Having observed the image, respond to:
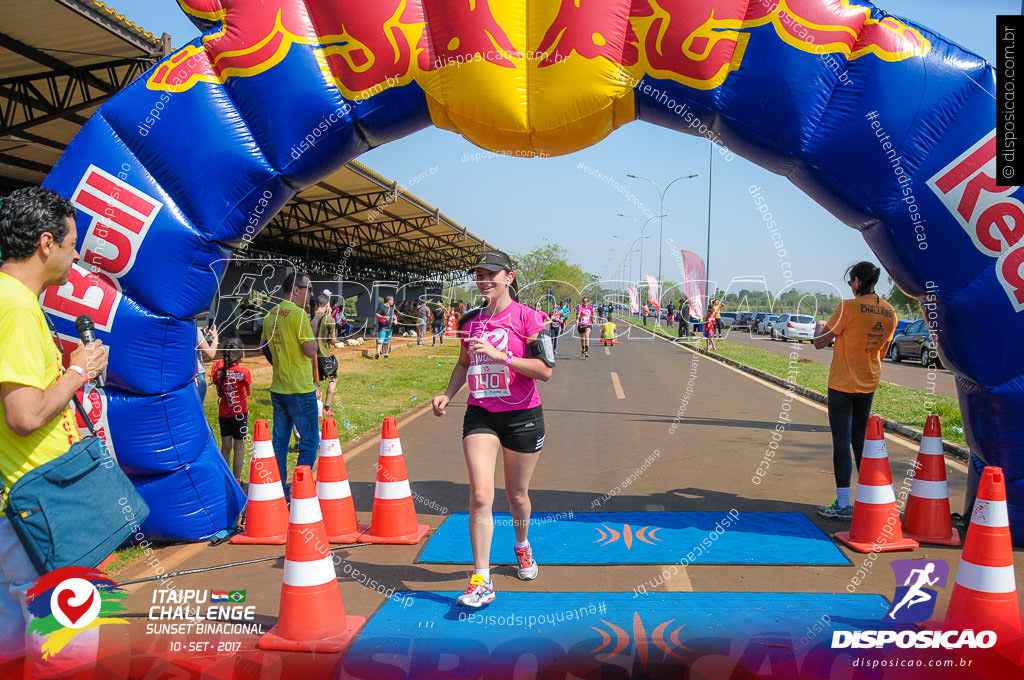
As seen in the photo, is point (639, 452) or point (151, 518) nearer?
point (151, 518)

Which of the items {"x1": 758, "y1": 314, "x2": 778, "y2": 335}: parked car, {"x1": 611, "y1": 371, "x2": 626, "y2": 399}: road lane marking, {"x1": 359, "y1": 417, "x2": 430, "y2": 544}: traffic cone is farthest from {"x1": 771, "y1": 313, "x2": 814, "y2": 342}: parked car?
{"x1": 359, "y1": 417, "x2": 430, "y2": 544}: traffic cone

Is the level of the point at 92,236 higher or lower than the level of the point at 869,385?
higher

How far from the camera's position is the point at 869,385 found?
5105 millimetres

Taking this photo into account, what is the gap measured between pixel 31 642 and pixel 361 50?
406 centimetres

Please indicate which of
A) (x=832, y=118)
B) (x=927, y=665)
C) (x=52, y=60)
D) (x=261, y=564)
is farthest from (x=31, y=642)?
(x=52, y=60)

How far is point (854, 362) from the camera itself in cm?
510

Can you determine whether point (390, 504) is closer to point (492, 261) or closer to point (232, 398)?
point (232, 398)

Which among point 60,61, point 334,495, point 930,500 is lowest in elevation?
point 334,495

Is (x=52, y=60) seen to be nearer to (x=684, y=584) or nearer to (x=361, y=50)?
(x=361, y=50)

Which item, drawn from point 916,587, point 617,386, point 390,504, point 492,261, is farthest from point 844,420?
point 617,386

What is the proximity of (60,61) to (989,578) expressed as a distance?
11.9 metres

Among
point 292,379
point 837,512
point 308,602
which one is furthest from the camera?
point 292,379

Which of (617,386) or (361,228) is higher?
(361,228)

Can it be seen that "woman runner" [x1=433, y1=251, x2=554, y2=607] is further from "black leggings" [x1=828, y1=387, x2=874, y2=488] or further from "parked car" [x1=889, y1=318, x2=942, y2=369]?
"parked car" [x1=889, y1=318, x2=942, y2=369]
